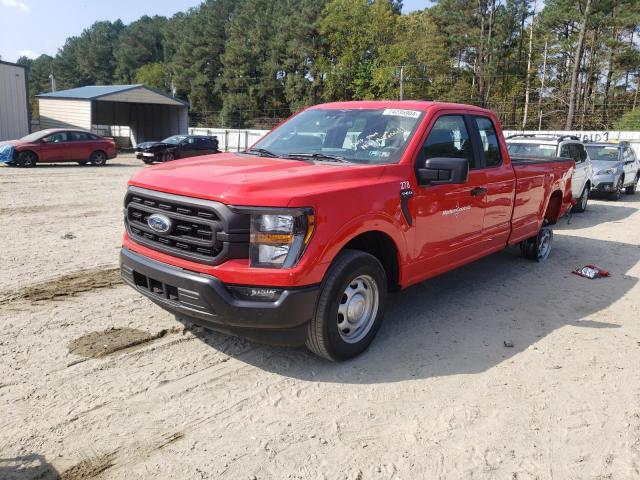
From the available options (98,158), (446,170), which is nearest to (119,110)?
(98,158)

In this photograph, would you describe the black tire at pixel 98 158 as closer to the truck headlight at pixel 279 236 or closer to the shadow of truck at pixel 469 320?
the shadow of truck at pixel 469 320

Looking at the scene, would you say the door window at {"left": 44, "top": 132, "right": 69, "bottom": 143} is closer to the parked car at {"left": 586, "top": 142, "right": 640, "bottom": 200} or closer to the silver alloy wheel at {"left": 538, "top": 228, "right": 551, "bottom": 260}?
the parked car at {"left": 586, "top": 142, "right": 640, "bottom": 200}

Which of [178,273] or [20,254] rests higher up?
[178,273]

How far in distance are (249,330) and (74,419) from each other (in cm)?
119

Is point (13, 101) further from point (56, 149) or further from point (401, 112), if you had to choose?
point (401, 112)

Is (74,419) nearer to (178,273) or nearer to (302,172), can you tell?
(178,273)

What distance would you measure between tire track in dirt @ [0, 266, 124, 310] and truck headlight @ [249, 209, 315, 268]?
9.41ft

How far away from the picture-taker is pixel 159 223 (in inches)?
151

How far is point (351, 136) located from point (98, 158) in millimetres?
21307

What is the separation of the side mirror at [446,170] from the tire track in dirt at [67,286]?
355 cm

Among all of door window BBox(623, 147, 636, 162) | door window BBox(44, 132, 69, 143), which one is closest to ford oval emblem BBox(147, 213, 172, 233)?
door window BBox(623, 147, 636, 162)

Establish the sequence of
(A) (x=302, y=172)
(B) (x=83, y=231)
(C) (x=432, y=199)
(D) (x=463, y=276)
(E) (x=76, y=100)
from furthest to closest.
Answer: (E) (x=76, y=100)
(B) (x=83, y=231)
(D) (x=463, y=276)
(C) (x=432, y=199)
(A) (x=302, y=172)

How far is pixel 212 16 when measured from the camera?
79.3m

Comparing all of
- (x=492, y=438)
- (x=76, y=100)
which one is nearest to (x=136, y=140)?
(x=76, y=100)
